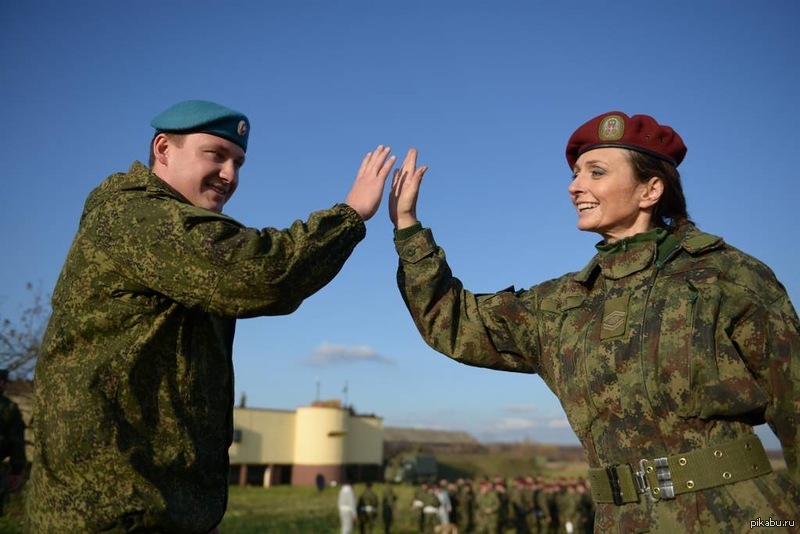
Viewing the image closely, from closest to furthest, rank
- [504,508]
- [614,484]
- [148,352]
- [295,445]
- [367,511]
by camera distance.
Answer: [148,352] < [614,484] < [367,511] < [504,508] < [295,445]

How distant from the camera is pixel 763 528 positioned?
2779 millimetres

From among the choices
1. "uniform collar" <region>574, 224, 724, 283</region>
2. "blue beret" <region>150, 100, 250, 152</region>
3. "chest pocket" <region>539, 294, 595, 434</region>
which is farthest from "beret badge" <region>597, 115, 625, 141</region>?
"blue beret" <region>150, 100, 250, 152</region>

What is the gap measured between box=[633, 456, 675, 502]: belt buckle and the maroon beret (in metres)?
1.43

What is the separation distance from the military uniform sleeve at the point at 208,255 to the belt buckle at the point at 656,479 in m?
1.49

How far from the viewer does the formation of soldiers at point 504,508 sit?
25.1m

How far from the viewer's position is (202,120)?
3.18 metres

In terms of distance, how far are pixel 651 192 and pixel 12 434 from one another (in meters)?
9.15

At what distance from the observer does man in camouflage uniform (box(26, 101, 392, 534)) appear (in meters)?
2.62

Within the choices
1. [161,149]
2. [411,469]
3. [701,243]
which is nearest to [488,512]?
[701,243]

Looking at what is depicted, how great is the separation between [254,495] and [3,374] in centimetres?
3063

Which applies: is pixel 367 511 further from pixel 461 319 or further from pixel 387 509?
pixel 461 319

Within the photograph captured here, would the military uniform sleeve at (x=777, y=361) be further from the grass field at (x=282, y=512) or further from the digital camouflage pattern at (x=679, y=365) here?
the grass field at (x=282, y=512)

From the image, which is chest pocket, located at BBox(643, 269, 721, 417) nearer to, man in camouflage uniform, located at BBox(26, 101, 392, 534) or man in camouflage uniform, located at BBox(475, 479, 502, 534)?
man in camouflage uniform, located at BBox(26, 101, 392, 534)

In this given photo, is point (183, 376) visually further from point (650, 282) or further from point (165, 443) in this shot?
point (650, 282)
